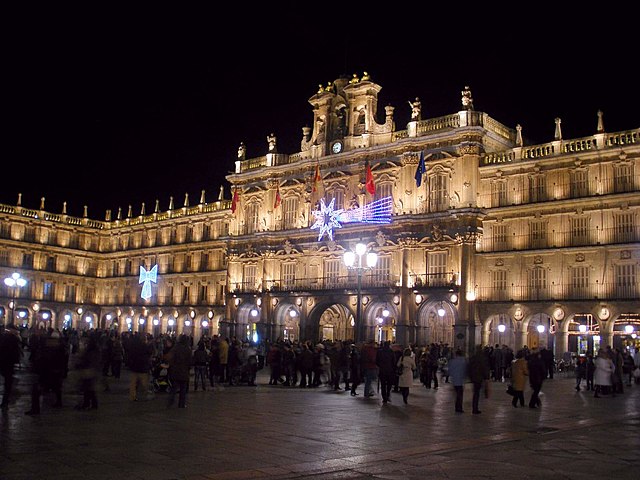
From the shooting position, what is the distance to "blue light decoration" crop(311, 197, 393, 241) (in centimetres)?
4900

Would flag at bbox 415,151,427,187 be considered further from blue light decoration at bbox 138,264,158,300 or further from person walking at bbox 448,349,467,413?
blue light decoration at bbox 138,264,158,300

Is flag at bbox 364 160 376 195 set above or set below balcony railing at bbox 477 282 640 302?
above

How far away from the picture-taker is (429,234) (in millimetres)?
46500

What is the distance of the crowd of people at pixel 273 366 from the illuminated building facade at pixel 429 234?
305 inches

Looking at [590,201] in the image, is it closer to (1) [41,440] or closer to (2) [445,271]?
(2) [445,271]

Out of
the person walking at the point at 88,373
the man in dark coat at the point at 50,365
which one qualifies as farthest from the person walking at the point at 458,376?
the man in dark coat at the point at 50,365

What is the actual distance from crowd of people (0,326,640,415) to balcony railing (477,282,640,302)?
17.0 ft

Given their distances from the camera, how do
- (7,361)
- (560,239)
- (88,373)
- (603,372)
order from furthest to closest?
(560,239) < (603,372) < (88,373) < (7,361)

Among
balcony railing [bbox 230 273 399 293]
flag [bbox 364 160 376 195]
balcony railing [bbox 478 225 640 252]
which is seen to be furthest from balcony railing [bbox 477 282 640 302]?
flag [bbox 364 160 376 195]

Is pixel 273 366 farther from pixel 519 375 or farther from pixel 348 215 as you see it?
pixel 348 215

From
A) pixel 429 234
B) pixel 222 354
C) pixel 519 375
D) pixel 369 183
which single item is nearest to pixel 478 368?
pixel 519 375

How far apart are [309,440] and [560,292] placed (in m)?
31.5

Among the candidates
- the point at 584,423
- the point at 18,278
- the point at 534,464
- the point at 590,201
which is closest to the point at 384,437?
the point at 534,464

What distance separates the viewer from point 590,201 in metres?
41.4
